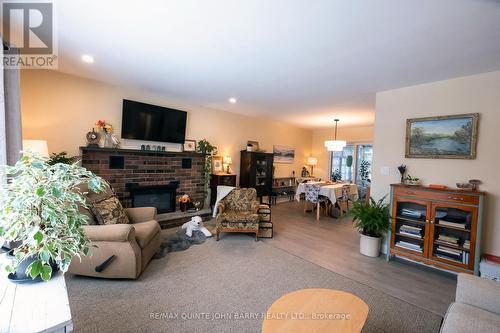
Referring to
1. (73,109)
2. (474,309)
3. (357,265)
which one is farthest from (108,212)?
(474,309)

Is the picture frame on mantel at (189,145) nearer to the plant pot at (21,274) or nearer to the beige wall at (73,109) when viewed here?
the beige wall at (73,109)

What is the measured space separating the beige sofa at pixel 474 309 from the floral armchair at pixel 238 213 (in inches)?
98.4

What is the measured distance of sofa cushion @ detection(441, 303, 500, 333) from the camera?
125 cm

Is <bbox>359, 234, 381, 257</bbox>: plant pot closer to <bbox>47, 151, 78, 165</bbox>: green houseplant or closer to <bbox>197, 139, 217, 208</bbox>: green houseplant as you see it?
<bbox>197, 139, 217, 208</bbox>: green houseplant

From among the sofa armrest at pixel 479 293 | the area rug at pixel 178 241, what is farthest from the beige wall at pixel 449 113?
the area rug at pixel 178 241

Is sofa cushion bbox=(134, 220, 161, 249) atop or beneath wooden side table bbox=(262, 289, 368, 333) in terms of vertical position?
atop

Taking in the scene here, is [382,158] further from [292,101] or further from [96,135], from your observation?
[96,135]

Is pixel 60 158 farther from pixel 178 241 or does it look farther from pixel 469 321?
pixel 469 321

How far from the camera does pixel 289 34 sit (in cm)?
204

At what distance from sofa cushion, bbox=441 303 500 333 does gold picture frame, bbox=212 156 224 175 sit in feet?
14.9

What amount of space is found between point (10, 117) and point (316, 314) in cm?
315

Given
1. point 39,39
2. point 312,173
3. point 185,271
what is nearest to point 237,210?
point 185,271

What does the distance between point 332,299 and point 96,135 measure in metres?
4.07

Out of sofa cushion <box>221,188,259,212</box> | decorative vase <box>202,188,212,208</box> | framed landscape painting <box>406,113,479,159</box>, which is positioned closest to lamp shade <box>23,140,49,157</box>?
sofa cushion <box>221,188,259,212</box>
